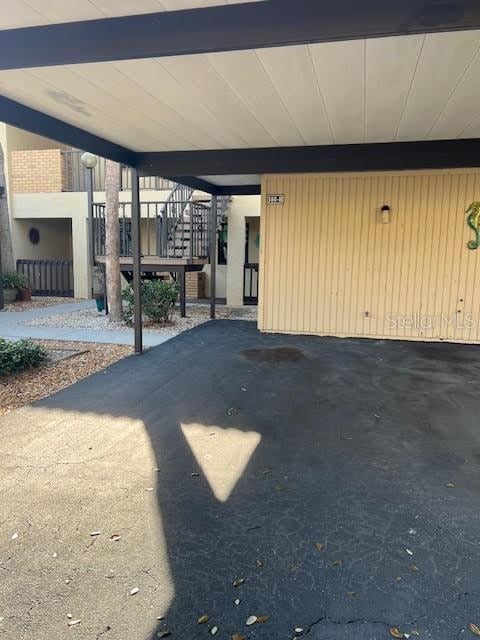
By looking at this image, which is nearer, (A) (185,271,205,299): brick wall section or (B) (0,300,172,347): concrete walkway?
(B) (0,300,172,347): concrete walkway

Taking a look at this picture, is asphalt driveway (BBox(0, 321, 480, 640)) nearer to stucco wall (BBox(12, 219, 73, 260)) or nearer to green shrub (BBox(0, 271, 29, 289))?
green shrub (BBox(0, 271, 29, 289))

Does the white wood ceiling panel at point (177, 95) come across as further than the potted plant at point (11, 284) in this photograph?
No

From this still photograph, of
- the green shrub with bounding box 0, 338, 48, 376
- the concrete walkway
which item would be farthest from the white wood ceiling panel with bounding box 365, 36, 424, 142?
the green shrub with bounding box 0, 338, 48, 376

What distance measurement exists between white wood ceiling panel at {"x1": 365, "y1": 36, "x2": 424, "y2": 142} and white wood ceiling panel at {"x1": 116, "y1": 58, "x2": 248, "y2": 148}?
1354 millimetres

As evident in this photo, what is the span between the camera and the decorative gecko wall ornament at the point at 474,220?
673 cm

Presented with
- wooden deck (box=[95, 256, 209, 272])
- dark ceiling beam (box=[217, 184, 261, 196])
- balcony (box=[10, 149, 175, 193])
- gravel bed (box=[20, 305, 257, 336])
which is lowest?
gravel bed (box=[20, 305, 257, 336])

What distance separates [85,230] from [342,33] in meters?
11.0

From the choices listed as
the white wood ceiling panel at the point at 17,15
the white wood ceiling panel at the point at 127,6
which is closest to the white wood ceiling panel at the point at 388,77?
the white wood ceiling panel at the point at 127,6

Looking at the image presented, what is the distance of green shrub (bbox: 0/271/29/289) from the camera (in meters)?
11.1

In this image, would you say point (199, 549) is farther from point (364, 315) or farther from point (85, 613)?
point (364, 315)

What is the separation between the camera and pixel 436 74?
3.39 m

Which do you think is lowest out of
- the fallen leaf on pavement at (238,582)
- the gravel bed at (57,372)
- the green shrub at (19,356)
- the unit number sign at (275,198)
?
the fallen leaf on pavement at (238,582)

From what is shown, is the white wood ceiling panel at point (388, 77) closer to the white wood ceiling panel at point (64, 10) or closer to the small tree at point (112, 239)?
the white wood ceiling panel at point (64, 10)

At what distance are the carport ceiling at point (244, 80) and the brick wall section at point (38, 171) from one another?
754cm
